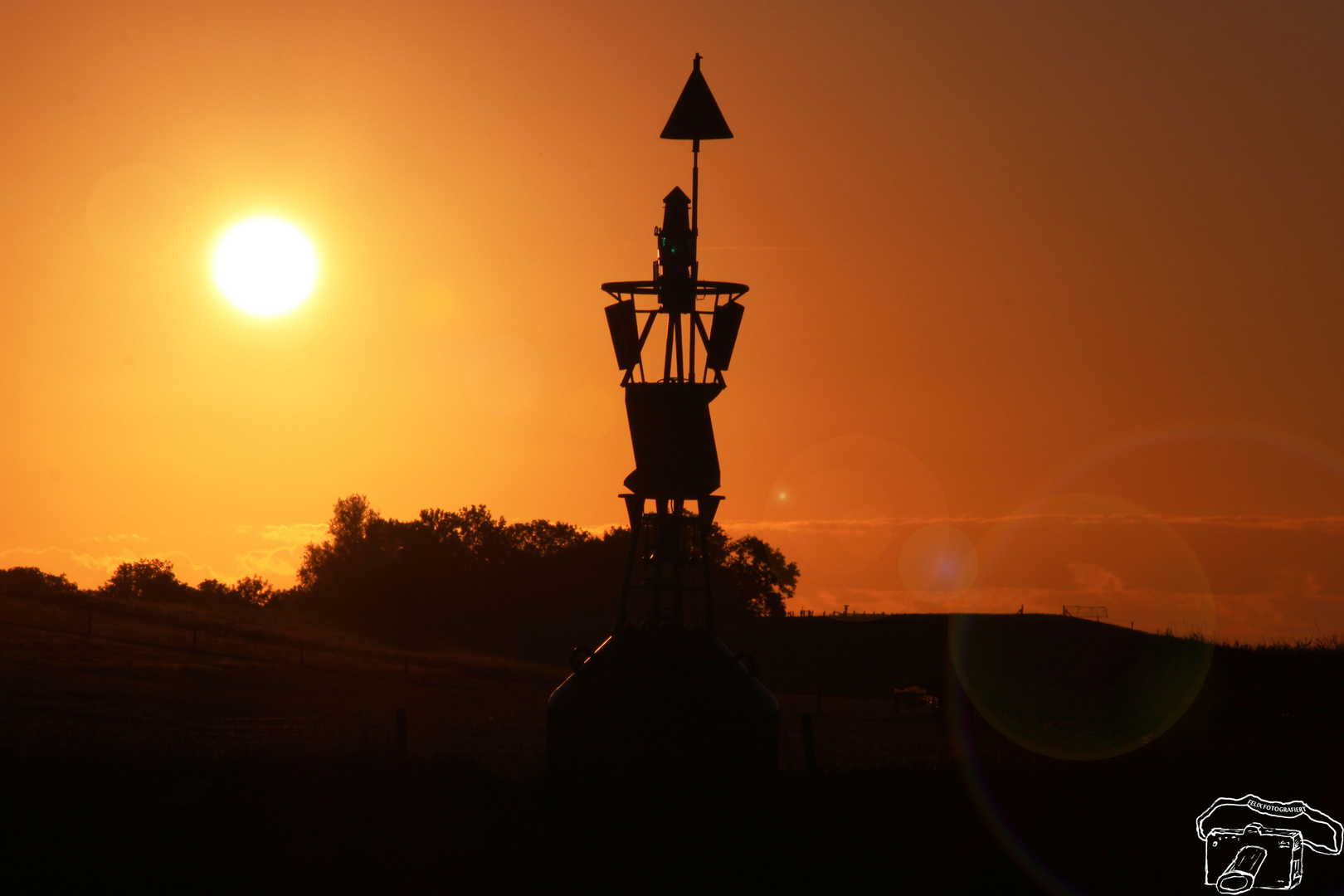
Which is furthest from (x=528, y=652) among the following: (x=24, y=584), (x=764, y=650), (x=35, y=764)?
(x=35, y=764)

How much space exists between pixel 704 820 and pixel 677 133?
11.4m

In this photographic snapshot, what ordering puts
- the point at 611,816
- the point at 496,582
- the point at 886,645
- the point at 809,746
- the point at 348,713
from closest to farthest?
the point at 611,816 < the point at 809,746 < the point at 348,713 < the point at 886,645 < the point at 496,582

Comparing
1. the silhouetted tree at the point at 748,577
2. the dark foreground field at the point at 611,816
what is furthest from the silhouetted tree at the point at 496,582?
the dark foreground field at the point at 611,816

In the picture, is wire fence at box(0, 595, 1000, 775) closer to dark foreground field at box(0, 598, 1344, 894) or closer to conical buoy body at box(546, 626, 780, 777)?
dark foreground field at box(0, 598, 1344, 894)

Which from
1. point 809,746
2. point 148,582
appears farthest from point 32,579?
point 809,746

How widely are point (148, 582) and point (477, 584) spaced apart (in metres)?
40.4

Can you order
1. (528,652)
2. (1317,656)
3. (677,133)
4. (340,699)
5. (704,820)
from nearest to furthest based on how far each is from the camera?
(704,820), (677,133), (1317,656), (340,699), (528,652)

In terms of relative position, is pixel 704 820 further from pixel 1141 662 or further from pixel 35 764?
pixel 1141 662

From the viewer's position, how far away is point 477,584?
119 m

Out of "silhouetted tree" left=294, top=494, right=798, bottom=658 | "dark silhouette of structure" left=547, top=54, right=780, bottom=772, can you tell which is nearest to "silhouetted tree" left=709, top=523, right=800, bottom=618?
"silhouetted tree" left=294, top=494, right=798, bottom=658

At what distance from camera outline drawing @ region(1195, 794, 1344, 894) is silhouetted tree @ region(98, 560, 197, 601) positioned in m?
112

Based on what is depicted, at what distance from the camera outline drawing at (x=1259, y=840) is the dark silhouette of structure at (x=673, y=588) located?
268 inches

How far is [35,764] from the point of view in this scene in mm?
23391

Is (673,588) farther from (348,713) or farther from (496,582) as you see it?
(496,582)
